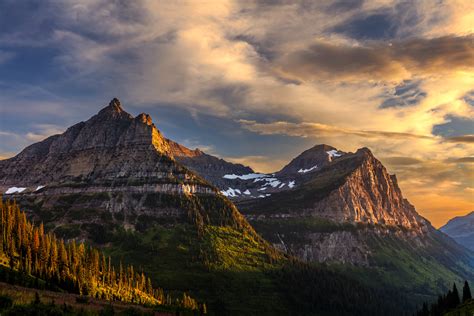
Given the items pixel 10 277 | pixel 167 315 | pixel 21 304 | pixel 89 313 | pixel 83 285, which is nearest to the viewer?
pixel 21 304

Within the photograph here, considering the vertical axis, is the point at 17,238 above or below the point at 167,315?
above

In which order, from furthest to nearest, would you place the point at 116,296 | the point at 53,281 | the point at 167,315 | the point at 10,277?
the point at 116,296 → the point at 53,281 → the point at 10,277 → the point at 167,315

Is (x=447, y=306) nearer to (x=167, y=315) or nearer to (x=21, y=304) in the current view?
(x=167, y=315)

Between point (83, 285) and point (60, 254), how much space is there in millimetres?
18902

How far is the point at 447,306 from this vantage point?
559 feet

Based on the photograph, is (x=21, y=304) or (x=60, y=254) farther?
(x=60, y=254)

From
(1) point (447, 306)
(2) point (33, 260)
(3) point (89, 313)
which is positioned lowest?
(1) point (447, 306)

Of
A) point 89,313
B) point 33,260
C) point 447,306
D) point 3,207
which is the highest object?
point 3,207

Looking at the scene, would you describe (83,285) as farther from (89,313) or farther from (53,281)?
(89,313)

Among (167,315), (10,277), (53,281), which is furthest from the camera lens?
(53,281)

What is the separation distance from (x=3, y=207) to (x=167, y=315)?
106768 mm

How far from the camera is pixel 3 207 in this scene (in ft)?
613

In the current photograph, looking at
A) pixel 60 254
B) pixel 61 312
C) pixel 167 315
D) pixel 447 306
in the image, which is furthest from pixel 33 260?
pixel 447 306

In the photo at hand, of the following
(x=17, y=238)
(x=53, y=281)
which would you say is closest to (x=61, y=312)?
(x=53, y=281)
